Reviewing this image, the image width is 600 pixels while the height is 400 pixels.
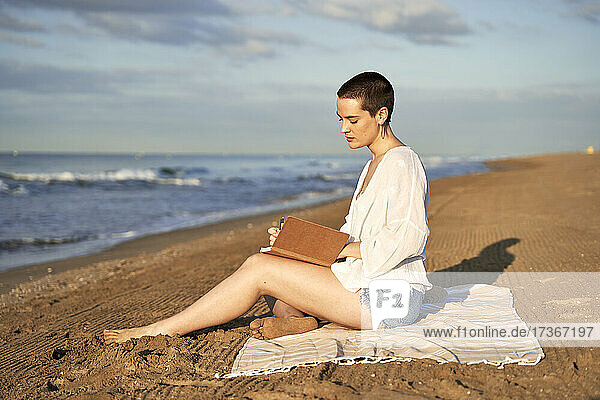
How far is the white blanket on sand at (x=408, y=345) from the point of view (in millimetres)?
3055

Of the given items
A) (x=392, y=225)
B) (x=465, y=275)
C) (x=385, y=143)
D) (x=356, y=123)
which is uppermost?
(x=356, y=123)

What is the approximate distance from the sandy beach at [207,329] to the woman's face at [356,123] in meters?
1.32

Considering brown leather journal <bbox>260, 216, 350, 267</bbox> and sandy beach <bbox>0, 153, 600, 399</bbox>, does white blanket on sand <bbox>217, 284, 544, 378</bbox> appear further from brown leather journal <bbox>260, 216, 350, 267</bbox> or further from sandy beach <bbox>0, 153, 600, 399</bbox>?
brown leather journal <bbox>260, 216, 350, 267</bbox>

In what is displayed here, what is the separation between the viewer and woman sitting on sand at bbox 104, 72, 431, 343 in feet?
10.3

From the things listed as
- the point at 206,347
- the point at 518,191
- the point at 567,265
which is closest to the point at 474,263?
the point at 567,265

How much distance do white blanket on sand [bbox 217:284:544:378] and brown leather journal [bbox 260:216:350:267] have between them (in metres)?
0.50

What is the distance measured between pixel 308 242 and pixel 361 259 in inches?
13.2

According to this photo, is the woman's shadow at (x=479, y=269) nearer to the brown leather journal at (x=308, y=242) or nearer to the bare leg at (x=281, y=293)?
the bare leg at (x=281, y=293)

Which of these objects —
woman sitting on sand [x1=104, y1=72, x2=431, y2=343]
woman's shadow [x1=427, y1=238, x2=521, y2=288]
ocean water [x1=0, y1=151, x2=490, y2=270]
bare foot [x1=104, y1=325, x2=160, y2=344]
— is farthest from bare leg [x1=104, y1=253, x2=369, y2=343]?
ocean water [x1=0, y1=151, x2=490, y2=270]

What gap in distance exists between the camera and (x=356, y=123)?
3297mm

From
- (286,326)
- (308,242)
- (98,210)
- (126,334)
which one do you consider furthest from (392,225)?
(98,210)

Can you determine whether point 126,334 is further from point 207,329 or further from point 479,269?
point 479,269

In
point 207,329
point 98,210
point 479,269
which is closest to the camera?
point 207,329

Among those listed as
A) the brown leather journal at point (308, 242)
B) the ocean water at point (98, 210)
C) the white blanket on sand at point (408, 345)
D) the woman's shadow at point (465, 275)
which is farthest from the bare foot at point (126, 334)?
the ocean water at point (98, 210)
